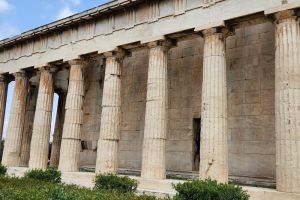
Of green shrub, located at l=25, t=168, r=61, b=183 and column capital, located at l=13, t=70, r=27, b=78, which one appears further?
column capital, located at l=13, t=70, r=27, b=78

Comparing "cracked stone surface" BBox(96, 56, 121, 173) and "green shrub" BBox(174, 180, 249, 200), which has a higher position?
"cracked stone surface" BBox(96, 56, 121, 173)

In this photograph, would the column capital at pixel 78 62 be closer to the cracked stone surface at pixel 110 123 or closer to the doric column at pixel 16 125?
the cracked stone surface at pixel 110 123

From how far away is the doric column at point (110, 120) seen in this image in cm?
1869

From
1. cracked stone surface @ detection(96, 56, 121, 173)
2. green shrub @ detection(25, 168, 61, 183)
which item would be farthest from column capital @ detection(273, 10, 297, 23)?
green shrub @ detection(25, 168, 61, 183)

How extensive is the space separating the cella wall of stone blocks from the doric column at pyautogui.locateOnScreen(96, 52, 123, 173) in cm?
406

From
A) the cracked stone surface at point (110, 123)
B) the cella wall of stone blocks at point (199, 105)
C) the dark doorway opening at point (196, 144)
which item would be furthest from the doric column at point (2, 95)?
the dark doorway opening at point (196, 144)

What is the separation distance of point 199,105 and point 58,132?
45.5ft

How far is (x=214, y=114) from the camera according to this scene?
15.1m

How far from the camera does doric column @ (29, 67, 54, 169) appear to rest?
2214 cm

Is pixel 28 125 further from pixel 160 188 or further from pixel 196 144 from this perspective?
pixel 160 188

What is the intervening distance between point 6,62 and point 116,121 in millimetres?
12508

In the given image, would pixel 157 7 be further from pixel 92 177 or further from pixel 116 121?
pixel 92 177

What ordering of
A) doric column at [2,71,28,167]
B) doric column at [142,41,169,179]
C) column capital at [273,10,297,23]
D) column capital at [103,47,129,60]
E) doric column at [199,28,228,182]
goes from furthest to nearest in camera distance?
doric column at [2,71,28,167], column capital at [103,47,129,60], doric column at [142,41,169,179], doric column at [199,28,228,182], column capital at [273,10,297,23]

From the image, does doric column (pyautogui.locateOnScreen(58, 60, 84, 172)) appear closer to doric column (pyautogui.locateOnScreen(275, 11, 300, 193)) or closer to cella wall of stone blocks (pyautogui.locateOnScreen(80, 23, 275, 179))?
cella wall of stone blocks (pyautogui.locateOnScreen(80, 23, 275, 179))
